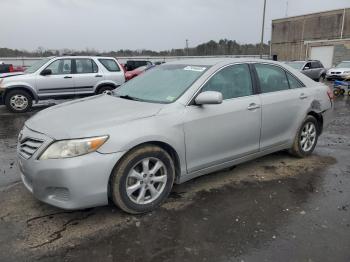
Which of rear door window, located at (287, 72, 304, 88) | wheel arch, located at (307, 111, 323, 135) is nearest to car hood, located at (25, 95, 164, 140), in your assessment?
rear door window, located at (287, 72, 304, 88)

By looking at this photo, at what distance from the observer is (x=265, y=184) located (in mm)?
4523

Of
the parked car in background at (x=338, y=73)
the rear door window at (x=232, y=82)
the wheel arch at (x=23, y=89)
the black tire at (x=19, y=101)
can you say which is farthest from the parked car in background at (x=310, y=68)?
the rear door window at (x=232, y=82)

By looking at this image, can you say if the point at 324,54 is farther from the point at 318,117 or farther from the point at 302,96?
the point at 302,96

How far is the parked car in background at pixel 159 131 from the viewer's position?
3.27 m

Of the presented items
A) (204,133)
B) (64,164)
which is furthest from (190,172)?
(64,164)

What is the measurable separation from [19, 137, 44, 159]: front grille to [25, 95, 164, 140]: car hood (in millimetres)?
113

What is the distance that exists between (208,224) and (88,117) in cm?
163

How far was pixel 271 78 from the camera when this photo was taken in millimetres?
4980

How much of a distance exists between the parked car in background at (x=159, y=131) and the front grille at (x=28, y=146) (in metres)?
0.01

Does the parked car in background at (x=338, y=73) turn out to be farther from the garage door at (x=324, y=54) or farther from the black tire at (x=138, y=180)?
the black tire at (x=138, y=180)

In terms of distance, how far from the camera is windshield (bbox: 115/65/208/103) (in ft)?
13.4

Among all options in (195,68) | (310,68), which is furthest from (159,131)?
(310,68)

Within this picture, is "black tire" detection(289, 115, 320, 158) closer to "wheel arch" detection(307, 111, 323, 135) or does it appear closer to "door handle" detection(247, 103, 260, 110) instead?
"wheel arch" detection(307, 111, 323, 135)

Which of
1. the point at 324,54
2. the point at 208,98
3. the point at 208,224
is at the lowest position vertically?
the point at 208,224
